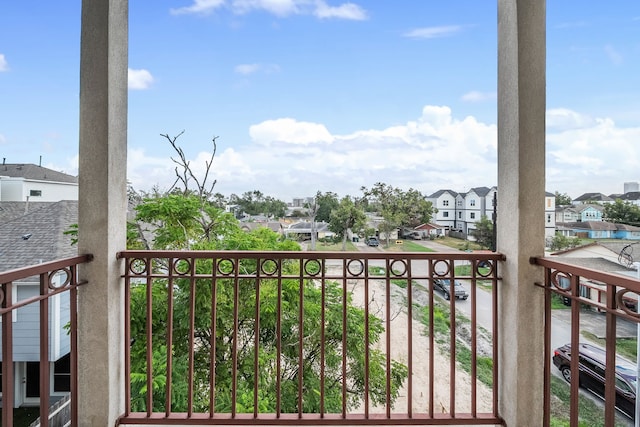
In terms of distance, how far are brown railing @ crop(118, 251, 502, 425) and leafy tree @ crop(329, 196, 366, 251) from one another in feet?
1.03

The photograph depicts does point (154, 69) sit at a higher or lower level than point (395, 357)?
higher

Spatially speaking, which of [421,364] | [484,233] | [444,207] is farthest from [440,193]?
[421,364]

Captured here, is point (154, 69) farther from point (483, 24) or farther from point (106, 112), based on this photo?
point (483, 24)

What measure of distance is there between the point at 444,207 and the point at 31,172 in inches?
113

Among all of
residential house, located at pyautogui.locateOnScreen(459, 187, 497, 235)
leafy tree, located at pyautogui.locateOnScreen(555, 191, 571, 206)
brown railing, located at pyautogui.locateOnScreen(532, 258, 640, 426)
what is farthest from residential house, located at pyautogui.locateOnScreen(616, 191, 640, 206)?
residential house, located at pyautogui.locateOnScreen(459, 187, 497, 235)

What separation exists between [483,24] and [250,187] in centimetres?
216

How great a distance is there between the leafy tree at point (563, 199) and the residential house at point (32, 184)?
2.94 m

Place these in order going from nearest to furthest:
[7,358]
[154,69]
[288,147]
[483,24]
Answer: [7,358] < [483,24] < [154,69] < [288,147]

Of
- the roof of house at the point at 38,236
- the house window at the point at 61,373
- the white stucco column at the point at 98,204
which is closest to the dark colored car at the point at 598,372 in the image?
the white stucco column at the point at 98,204

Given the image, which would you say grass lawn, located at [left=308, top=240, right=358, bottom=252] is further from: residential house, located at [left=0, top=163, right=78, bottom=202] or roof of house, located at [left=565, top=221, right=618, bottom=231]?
residential house, located at [left=0, top=163, right=78, bottom=202]

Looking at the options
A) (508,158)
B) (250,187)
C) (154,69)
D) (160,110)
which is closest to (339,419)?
(508,158)

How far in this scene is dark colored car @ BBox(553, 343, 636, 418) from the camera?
142 cm

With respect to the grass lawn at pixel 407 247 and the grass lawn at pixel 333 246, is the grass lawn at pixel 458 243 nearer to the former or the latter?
the grass lawn at pixel 407 247

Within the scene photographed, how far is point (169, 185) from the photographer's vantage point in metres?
3.02
